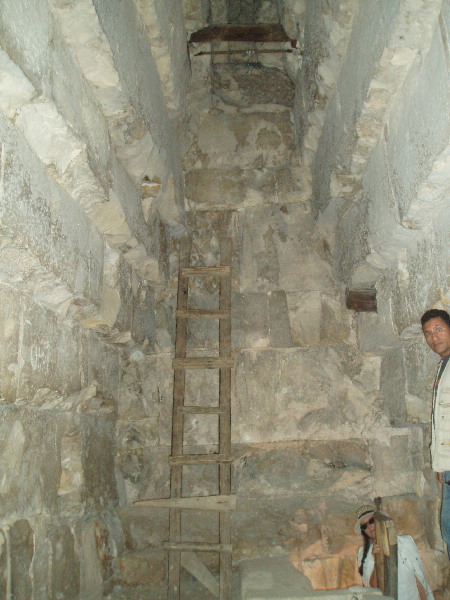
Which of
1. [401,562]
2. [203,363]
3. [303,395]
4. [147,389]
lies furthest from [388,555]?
[147,389]

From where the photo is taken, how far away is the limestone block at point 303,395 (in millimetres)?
3420

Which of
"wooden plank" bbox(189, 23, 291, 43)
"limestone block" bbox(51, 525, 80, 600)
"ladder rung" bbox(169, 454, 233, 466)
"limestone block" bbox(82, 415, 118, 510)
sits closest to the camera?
"limestone block" bbox(51, 525, 80, 600)

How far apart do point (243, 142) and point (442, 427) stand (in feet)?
9.73

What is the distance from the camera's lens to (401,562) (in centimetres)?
282

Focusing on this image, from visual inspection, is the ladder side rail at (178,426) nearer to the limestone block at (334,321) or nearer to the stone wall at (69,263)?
the stone wall at (69,263)

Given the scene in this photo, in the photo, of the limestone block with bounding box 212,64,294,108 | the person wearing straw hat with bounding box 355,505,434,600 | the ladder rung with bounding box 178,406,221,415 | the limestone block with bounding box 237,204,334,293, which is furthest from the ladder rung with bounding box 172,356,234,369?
the limestone block with bounding box 212,64,294,108

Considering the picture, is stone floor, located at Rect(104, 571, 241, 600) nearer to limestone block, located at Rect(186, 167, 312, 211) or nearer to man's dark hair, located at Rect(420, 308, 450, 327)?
man's dark hair, located at Rect(420, 308, 450, 327)

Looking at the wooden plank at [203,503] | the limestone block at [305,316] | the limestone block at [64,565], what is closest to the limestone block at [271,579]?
the wooden plank at [203,503]

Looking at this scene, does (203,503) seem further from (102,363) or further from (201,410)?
(102,363)

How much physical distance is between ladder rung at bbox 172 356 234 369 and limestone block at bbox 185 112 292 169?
182 cm

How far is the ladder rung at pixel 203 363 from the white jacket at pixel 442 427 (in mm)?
1534

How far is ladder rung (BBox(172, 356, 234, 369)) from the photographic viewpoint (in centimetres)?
343

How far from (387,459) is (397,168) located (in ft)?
7.21

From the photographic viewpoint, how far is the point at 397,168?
213cm
